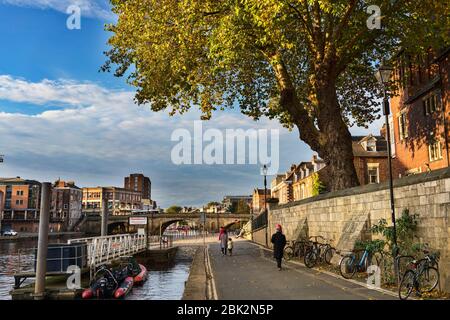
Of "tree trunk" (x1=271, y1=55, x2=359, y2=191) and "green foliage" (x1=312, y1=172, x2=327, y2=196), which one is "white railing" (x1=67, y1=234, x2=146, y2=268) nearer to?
"tree trunk" (x1=271, y1=55, x2=359, y2=191)

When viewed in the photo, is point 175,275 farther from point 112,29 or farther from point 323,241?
point 112,29

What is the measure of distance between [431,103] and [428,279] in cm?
2043

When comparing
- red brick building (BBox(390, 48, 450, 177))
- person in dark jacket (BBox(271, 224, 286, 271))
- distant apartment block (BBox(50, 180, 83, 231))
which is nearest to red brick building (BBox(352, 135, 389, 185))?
red brick building (BBox(390, 48, 450, 177))

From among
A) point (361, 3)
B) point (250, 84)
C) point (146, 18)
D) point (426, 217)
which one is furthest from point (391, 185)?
point (250, 84)

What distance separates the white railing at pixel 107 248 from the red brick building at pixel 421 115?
17.6 meters

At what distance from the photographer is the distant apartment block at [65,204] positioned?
118 metres

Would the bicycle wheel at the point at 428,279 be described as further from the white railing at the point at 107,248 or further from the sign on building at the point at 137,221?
the sign on building at the point at 137,221

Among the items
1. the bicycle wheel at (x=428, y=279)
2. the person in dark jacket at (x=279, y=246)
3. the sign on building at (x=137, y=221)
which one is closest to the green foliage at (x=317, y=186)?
the sign on building at (x=137, y=221)

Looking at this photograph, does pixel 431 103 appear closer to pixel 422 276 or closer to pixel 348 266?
pixel 348 266

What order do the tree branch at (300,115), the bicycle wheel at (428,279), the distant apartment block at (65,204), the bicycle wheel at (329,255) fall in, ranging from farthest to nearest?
the distant apartment block at (65,204) < the tree branch at (300,115) < the bicycle wheel at (329,255) < the bicycle wheel at (428,279)

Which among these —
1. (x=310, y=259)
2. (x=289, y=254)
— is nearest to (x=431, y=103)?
(x=289, y=254)

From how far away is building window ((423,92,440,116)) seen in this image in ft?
85.5

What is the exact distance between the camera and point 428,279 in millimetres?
9641

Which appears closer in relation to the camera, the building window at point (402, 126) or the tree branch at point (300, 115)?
the tree branch at point (300, 115)
